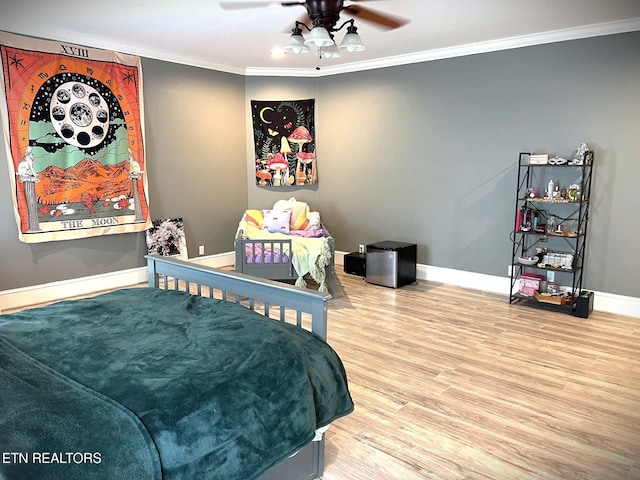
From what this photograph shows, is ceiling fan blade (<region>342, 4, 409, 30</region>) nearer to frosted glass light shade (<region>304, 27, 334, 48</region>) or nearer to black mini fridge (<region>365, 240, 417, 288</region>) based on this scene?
frosted glass light shade (<region>304, 27, 334, 48</region>)

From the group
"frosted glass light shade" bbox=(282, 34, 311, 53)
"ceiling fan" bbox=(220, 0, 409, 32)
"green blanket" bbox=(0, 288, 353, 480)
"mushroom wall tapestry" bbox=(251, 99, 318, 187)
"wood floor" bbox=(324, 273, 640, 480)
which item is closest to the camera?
"green blanket" bbox=(0, 288, 353, 480)

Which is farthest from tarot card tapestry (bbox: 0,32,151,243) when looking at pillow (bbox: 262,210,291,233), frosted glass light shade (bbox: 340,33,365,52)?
frosted glass light shade (bbox: 340,33,365,52)

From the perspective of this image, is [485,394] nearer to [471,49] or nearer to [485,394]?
[485,394]

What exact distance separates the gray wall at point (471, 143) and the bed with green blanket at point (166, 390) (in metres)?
3.60

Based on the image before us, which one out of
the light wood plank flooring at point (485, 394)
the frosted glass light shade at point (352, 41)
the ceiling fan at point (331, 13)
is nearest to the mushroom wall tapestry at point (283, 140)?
the ceiling fan at point (331, 13)

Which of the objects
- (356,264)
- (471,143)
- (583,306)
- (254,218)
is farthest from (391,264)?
(583,306)

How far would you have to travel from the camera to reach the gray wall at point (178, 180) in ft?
15.1

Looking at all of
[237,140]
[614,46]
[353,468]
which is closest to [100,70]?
[237,140]

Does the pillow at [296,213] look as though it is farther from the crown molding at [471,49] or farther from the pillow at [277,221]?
the crown molding at [471,49]

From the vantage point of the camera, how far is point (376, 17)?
4.03 m

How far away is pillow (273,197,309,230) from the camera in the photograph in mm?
5801

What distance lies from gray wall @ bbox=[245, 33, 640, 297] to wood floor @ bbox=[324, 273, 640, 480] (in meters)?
0.92

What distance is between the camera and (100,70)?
488 cm

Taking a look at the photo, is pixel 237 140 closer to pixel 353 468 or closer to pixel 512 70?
pixel 512 70
